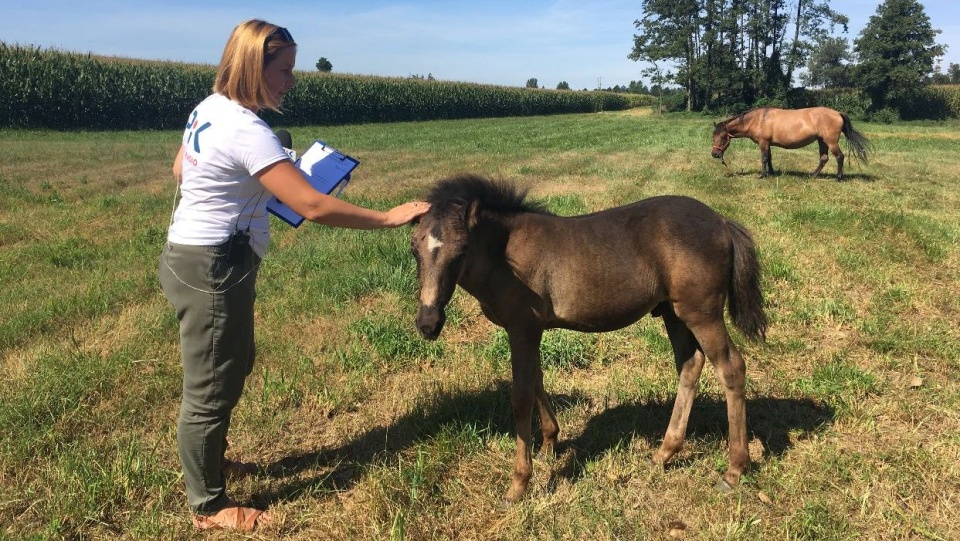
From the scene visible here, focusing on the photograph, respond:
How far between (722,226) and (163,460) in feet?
12.2

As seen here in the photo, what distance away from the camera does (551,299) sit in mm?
3326

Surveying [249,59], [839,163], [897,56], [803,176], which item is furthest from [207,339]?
[897,56]

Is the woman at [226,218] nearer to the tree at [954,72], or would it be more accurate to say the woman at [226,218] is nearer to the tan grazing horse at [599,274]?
the tan grazing horse at [599,274]

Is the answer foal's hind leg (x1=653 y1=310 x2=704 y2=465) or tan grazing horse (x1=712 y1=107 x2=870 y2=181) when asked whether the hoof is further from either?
tan grazing horse (x1=712 y1=107 x2=870 y2=181)

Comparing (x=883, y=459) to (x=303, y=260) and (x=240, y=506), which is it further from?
(x=303, y=260)

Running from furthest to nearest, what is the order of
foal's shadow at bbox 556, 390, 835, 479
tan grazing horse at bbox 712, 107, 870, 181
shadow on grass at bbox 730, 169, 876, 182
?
1. tan grazing horse at bbox 712, 107, 870, 181
2. shadow on grass at bbox 730, 169, 876, 182
3. foal's shadow at bbox 556, 390, 835, 479

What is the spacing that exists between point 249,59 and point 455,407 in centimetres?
267

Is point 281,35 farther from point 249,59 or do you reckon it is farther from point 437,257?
point 437,257

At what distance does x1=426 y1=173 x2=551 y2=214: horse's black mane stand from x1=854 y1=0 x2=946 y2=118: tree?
2340 inches

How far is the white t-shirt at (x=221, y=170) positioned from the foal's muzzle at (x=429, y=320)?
3.19 feet

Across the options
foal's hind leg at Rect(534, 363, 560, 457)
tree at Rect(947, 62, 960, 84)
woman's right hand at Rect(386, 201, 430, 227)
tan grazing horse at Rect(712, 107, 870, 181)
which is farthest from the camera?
tree at Rect(947, 62, 960, 84)

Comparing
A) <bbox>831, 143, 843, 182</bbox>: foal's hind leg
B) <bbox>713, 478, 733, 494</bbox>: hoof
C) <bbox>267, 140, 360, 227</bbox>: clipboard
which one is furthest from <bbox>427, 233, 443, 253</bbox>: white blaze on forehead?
<bbox>831, 143, 843, 182</bbox>: foal's hind leg

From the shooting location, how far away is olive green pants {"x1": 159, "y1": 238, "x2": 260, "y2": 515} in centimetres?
282

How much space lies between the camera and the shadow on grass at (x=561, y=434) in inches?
145
